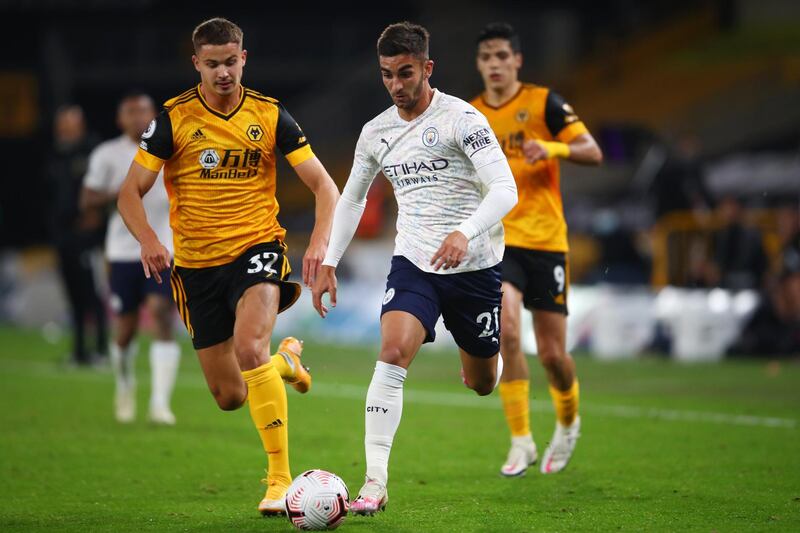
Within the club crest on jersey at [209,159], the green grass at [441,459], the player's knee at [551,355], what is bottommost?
the green grass at [441,459]

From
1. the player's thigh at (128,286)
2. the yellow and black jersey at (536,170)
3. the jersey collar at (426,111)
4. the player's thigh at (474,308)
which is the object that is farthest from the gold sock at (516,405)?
the player's thigh at (128,286)

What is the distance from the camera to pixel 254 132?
22.5 ft

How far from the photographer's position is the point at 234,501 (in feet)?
22.9

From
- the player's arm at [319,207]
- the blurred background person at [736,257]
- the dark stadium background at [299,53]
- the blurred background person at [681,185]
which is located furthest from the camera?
the dark stadium background at [299,53]

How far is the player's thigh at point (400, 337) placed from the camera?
627 cm

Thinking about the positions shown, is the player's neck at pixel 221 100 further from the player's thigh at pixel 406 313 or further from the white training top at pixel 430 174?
the player's thigh at pixel 406 313

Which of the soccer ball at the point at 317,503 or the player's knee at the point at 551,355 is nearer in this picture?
the soccer ball at the point at 317,503

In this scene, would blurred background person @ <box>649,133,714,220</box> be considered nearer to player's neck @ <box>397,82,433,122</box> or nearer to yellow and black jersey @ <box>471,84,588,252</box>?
yellow and black jersey @ <box>471,84,588,252</box>

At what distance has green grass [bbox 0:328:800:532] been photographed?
642 cm

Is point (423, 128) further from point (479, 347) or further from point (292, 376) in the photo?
point (292, 376)

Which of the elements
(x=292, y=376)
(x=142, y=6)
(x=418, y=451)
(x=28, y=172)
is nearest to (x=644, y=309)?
(x=418, y=451)

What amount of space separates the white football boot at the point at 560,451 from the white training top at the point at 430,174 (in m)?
1.70

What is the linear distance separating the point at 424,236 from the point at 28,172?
28167 millimetres

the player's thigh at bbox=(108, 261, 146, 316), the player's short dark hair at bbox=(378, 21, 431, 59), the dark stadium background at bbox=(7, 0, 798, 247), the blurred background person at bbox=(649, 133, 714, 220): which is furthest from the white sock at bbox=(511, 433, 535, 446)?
the dark stadium background at bbox=(7, 0, 798, 247)
